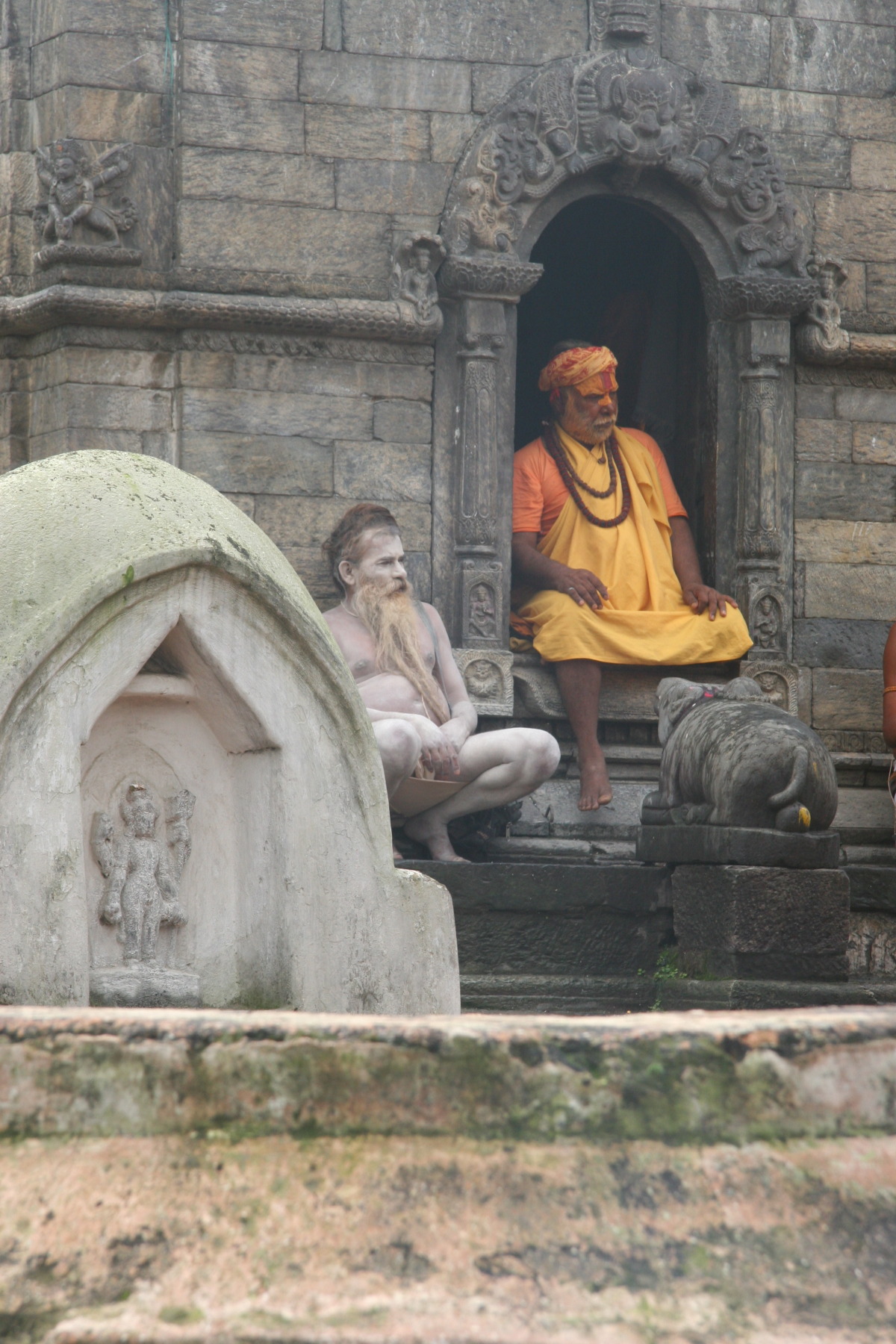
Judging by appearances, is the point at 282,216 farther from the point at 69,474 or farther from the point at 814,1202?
the point at 814,1202

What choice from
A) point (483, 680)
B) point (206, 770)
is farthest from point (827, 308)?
point (206, 770)

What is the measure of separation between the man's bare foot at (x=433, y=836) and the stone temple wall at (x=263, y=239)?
5.21 ft

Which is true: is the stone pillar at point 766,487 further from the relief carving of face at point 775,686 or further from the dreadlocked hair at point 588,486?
the dreadlocked hair at point 588,486

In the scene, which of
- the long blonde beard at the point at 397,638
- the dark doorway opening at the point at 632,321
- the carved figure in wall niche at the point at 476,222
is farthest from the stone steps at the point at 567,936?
the carved figure in wall niche at the point at 476,222

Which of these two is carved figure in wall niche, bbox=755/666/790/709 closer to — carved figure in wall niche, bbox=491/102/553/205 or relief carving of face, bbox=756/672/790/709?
relief carving of face, bbox=756/672/790/709

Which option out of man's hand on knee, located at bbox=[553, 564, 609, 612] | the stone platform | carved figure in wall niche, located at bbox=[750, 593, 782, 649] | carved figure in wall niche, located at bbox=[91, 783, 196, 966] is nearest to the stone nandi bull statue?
man's hand on knee, located at bbox=[553, 564, 609, 612]

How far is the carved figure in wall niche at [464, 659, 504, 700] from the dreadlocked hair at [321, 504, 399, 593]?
115 cm

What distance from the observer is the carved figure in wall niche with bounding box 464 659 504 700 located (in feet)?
23.4

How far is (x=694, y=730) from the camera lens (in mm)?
5863

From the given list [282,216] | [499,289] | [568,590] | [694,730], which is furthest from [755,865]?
[282,216]

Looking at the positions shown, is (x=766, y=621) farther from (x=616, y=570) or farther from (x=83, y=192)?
(x=83, y=192)

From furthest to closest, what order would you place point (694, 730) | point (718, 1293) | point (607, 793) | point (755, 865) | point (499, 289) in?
point (499, 289) < point (607, 793) < point (694, 730) < point (755, 865) < point (718, 1293)

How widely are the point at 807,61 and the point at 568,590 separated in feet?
9.55

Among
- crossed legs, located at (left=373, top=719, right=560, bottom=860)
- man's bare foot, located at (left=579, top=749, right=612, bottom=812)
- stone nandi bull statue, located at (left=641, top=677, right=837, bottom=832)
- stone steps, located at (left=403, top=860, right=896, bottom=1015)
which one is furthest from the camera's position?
man's bare foot, located at (left=579, top=749, right=612, bottom=812)
